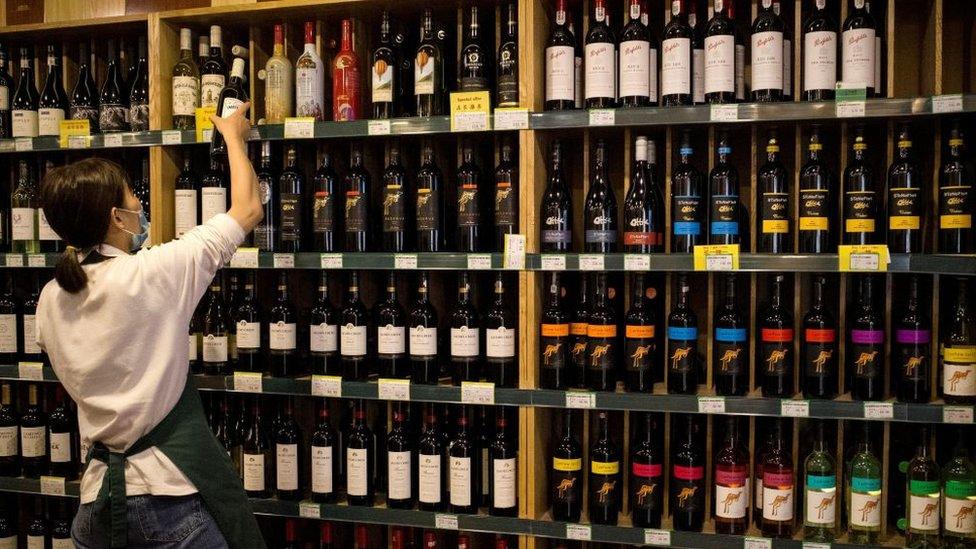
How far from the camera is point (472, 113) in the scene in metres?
2.65

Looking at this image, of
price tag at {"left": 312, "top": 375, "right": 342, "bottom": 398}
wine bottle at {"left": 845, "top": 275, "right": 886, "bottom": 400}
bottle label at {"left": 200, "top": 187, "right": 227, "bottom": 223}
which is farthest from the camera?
bottle label at {"left": 200, "top": 187, "right": 227, "bottom": 223}

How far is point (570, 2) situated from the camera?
2.88 meters

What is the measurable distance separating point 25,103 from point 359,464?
2133mm

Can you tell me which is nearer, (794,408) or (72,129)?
(794,408)

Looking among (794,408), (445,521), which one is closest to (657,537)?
(794,408)

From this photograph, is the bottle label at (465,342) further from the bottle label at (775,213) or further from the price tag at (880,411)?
the price tag at (880,411)

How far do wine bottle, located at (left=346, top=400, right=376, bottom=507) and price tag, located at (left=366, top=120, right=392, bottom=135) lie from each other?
0.93 m

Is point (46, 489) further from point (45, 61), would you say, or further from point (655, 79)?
point (655, 79)

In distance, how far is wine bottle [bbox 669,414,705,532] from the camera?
8.56 ft

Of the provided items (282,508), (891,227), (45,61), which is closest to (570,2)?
(891,227)

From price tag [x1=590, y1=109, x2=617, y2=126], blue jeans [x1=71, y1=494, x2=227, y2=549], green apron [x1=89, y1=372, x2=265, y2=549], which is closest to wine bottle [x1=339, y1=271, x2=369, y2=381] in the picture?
green apron [x1=89, y1=372, x2=265, y2=549]

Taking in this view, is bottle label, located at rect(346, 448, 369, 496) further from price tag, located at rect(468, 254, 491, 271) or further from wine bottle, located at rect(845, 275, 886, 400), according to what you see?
wine bottle, located at rect(845, 275, 886, 400)

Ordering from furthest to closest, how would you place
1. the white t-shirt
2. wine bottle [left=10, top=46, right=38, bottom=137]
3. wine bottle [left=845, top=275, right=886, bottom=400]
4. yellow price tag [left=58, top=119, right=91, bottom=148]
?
wine bottle [left=10, top=46, right=38, bottom=137] < yellow price tag [left=58, top=119, right=91, bottom=148] < wine bottle [left=845, top=275, right=886, bottom=400] < the white t-shirt

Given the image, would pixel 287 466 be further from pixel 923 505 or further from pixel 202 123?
pixel 923 505
